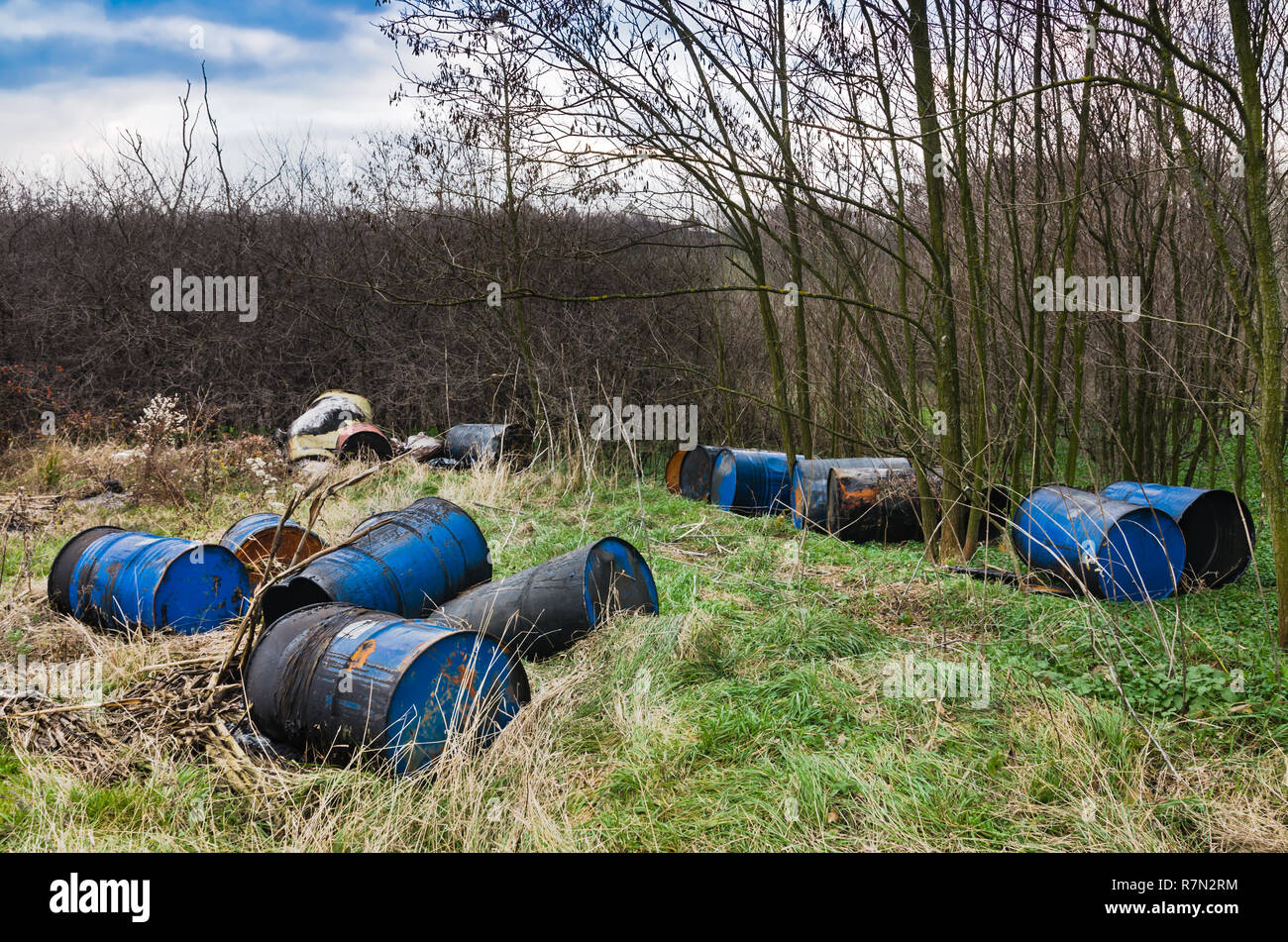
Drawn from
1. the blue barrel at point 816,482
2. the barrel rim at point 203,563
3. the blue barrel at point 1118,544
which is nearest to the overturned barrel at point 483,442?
the blue barrel at point 816,482

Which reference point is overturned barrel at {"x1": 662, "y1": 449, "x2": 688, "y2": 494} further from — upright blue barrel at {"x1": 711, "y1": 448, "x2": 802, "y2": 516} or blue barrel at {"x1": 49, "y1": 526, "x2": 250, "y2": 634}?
blue barrel at {"x1": 49, "y1": 526, "x2": 250, "y2": 634}

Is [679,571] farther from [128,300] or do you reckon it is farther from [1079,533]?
[128,300]

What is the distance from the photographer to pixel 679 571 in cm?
561

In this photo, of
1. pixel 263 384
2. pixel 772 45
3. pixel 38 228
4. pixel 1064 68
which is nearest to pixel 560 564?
pixel 772 45

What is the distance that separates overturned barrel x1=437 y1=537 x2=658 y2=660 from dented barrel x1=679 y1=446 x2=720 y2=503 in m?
4.43

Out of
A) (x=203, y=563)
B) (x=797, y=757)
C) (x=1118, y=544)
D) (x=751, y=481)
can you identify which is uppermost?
(x=751, y=481)

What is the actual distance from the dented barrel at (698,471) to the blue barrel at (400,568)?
13.5 feet

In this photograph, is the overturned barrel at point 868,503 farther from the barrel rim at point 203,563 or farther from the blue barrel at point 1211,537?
the barrel rim at point 203,563

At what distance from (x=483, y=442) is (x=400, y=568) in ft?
16.9

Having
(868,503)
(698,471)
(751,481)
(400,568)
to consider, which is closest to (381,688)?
(400,568)

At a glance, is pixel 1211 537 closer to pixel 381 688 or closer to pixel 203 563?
pixel 381 688

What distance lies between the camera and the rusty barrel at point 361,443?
9.83 metres

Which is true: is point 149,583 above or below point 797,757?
above

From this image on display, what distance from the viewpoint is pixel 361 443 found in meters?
9.89
